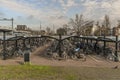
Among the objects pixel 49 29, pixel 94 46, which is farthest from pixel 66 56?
pixel 49 29

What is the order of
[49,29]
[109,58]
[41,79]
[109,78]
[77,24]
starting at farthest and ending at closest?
[49,29] < [77,24] < [109,58] < [109,78] < [41,79]

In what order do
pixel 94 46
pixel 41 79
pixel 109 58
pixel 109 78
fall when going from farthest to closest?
pixel 94 46, pixel 109 58, pixel 109 78, pixel 41 79

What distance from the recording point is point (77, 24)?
8219 centimetres

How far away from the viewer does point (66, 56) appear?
2681cm

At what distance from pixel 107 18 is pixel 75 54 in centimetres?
5315

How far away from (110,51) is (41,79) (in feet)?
57.5

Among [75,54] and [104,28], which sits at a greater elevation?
[104,28]

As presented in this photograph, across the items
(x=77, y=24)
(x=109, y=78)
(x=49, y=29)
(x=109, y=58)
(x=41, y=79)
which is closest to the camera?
(x=41, y=79)

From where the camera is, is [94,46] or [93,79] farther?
[94,46]

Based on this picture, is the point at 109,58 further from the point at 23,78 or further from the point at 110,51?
the point at 23,78

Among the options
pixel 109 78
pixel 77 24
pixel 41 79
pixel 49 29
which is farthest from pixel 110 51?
pixel 49 29

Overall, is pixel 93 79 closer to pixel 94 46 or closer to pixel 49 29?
pixel 94 46

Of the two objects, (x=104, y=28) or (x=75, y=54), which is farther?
(x=104, y=28)

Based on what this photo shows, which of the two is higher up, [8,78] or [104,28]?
[104,28]
